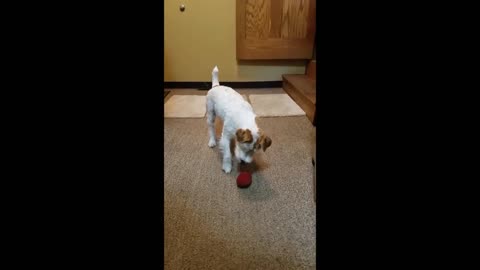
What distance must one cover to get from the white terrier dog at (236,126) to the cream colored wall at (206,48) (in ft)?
5.51

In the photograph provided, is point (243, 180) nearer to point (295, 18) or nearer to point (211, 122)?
point (211, 122)

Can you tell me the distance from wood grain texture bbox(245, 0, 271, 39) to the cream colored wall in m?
0.25

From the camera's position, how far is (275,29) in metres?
3.28

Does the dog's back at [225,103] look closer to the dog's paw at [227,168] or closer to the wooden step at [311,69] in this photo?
the dog's paw at [227,168]

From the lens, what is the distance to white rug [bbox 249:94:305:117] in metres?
2.64

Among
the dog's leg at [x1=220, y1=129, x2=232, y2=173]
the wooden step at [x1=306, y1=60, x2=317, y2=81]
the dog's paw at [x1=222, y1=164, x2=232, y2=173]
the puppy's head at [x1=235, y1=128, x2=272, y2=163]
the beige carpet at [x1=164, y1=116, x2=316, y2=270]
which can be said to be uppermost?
the wooden step at [x1=306, y1=60, x2=317, y2=81]

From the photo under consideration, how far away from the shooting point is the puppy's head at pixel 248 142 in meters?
1.45

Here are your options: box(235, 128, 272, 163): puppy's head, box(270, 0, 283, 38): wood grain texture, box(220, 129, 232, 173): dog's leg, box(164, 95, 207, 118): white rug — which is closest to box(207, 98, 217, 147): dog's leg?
box(220, 129, 232, 173): dog's leg

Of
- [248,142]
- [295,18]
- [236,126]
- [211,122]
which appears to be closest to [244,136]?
[248,142]

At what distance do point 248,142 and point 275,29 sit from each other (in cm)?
210

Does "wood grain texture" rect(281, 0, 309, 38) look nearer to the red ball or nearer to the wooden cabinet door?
the wooden cabinet door

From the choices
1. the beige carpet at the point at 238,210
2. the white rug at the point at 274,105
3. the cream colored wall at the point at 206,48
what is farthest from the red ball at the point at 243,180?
the cream colored wall at the point at 206,48
